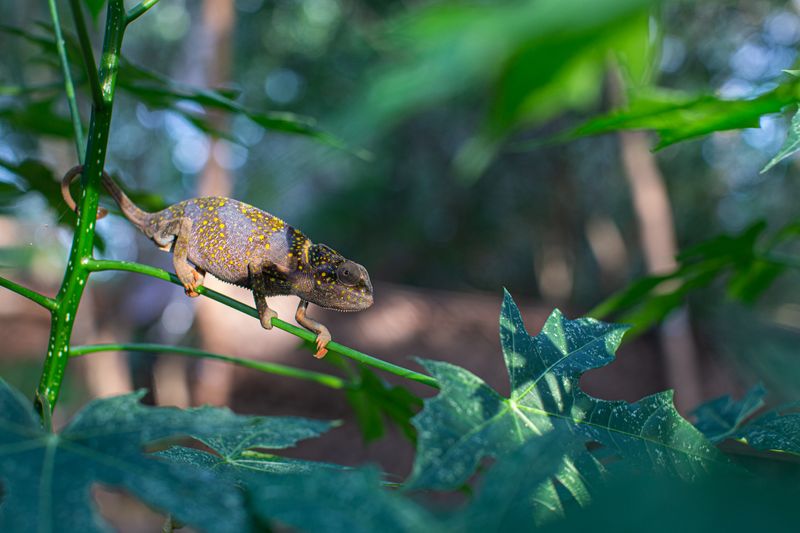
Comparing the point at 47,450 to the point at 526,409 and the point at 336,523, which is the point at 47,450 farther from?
the point at 526,409

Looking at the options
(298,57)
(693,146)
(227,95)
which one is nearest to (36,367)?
(227,95)

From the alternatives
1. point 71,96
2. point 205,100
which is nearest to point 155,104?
point 205,100

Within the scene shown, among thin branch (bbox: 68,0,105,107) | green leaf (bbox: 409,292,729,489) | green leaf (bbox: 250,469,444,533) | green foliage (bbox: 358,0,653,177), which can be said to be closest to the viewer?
green foliage (bbox: 358,0,653,177)

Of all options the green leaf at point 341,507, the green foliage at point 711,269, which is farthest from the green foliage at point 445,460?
the green foliage at point 711,269

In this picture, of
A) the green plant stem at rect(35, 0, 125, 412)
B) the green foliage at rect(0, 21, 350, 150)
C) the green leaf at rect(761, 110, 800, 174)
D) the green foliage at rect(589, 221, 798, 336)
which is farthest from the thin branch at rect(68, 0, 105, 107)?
the green foliage at rect(589, 221, 798, 336)

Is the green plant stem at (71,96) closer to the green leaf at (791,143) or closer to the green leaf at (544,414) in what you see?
the green leaf at (544,414)

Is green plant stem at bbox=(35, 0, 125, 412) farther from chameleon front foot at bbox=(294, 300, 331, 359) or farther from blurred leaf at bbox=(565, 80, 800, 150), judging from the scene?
blurred leaf at bbox=(565, 80, 800, 150)
